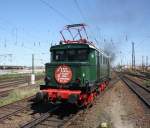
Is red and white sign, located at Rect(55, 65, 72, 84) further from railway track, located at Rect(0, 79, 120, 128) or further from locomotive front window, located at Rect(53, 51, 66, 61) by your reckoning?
railway track, located at Rect(0, 79, 120, 128)

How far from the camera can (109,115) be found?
1305 cm

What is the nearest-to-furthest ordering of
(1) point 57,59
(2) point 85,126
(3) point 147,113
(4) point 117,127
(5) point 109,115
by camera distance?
(4) point 117,127, (2) point 85,126, (5) point 109,115, (3) point 147,113, (1) point 57,59

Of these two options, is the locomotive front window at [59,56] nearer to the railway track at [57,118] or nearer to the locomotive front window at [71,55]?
the locomotive front window at [71,55]

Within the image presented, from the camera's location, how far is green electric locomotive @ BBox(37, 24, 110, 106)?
44.2ft

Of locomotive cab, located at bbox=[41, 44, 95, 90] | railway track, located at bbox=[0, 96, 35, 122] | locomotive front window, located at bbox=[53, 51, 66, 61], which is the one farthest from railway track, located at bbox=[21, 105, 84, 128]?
locomotive front window, located at bbox=[53, 51, 66, 61]

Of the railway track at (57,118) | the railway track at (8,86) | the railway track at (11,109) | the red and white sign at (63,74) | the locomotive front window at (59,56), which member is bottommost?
the railway track at (57,118)

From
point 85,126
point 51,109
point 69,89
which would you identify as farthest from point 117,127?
point 51,109

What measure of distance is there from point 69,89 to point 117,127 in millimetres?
3914

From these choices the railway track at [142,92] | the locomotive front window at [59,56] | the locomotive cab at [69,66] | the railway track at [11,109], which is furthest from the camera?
the railway track at [142,92]

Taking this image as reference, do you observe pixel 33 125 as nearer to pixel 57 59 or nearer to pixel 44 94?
pixel 44 94

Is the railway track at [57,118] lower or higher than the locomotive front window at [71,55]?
lower

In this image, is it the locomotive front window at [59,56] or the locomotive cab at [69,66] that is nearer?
the locomotive cab at [69,66]

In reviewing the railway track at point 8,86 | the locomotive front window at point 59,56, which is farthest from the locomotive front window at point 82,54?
the railway track at point 8,86

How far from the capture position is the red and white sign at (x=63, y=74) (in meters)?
13.8
